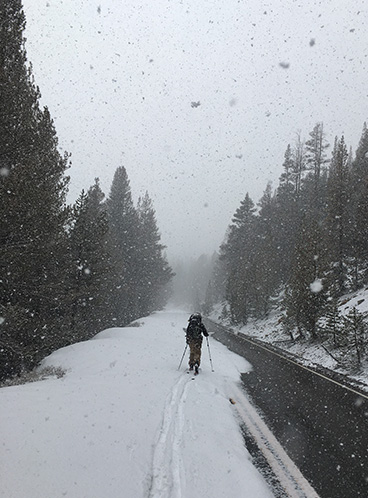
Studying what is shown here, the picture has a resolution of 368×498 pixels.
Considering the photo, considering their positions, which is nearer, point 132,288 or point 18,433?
point 18,433

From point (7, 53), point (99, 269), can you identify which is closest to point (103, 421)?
point (7, 53)

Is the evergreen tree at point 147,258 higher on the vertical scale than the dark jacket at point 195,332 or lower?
higher

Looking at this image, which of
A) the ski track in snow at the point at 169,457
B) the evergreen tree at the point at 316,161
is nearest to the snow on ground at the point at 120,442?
the ski track in snow at the point at 169,457

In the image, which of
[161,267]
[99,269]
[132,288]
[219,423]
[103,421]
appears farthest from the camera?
[161,267]

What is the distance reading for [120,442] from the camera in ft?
14.9

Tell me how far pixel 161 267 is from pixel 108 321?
20.3 meters

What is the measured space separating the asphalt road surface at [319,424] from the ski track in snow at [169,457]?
1692 millimetres

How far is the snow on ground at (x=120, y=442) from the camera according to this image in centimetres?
347

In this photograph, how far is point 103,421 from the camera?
5.12 m

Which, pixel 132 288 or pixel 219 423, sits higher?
pixel 132 288

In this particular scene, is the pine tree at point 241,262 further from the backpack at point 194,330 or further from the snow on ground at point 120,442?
the snow on ground at point 120,442

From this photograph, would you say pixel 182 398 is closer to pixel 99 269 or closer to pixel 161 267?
pixel 99 269

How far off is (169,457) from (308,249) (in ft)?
51.7

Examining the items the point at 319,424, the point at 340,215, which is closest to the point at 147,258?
the point at 340,215
